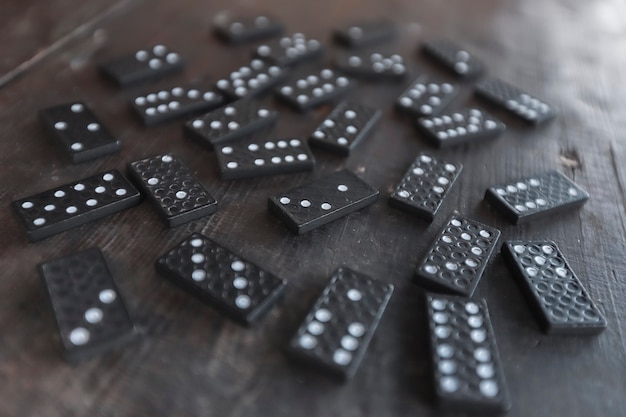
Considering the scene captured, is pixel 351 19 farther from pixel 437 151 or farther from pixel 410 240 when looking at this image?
pixel 410 240

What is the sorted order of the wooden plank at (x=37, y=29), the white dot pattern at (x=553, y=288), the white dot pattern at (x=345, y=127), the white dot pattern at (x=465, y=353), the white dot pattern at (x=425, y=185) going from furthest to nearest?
the wooden plank at (x=37, y=29) < the white dot pattern at (x=345, y=127) < the white dot pattern at (x=425, y=185) < the white dot pattern at (x=553, y=288) < the white dot pattern at (x=465, y=353)

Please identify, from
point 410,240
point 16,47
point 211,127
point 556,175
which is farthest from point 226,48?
point 556,175

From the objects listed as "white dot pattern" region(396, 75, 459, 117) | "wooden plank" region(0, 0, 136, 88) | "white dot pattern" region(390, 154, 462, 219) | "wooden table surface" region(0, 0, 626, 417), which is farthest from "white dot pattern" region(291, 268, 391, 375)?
"wooden plank" region(0, 0, 136, 88)

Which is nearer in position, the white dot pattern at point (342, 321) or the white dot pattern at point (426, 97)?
the white dot pattern at point (342, 321)

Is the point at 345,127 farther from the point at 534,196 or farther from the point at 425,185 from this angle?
the point at 534,196

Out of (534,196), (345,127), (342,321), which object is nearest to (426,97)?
(345,127)

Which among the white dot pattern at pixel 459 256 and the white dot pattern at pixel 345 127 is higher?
the white dot pattern at pixel 459 256

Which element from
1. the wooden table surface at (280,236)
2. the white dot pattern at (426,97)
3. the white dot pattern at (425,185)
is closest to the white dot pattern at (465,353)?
the wooden table surface at (280,236)

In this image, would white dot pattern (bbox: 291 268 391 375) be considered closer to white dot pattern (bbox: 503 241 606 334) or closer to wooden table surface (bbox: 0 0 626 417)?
wooden table surface (bbox: 0 0 626 417)

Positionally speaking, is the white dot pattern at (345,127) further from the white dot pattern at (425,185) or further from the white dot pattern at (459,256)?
the white dot pattern at (459,256)
